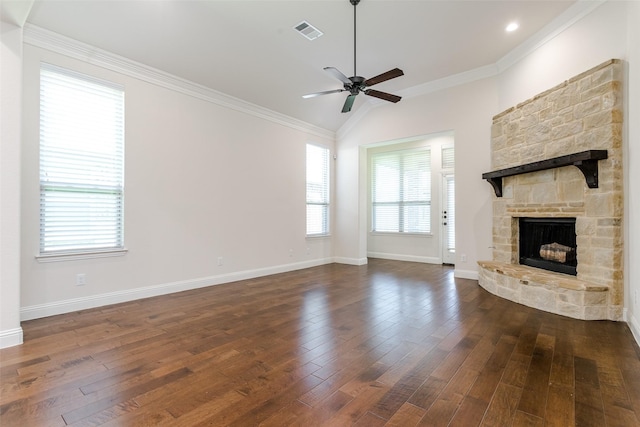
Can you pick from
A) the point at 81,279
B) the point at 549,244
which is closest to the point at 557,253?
the point at 549,244

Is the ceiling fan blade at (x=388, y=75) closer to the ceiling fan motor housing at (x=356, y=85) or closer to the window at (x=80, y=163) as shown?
the ceiling fan motor housing at (x=356, y=85)

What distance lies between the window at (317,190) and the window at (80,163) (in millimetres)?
3607

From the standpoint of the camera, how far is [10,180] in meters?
2.63

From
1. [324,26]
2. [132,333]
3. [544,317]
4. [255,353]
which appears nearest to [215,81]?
[324,26]

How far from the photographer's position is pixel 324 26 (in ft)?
12.7

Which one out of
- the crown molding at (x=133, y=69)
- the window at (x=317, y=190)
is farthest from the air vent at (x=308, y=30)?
the window at (x=317, y=190)

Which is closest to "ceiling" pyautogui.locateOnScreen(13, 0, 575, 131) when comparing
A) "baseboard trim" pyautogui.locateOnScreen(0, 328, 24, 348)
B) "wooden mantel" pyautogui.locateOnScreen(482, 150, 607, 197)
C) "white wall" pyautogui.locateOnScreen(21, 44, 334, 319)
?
"white wall" pyautogui.locateOnScreen(21, 44, 334, 319)

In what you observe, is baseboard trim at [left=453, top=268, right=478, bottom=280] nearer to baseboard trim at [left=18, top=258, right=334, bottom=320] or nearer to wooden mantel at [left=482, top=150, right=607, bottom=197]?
wooden mantel at [left=482, top=150, right=607, bottom=197]

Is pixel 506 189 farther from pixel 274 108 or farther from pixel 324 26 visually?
pixel 274 108

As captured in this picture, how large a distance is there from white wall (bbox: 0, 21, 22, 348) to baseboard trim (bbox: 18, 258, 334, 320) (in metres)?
0.73

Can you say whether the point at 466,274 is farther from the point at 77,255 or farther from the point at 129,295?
the point at 77,255

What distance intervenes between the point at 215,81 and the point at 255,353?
3976 millimetres

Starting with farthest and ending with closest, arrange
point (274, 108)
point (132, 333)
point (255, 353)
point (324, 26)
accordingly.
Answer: point (274, 108), point (324, 26), point (132, 333), point (255, 353)

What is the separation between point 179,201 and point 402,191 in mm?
5112
